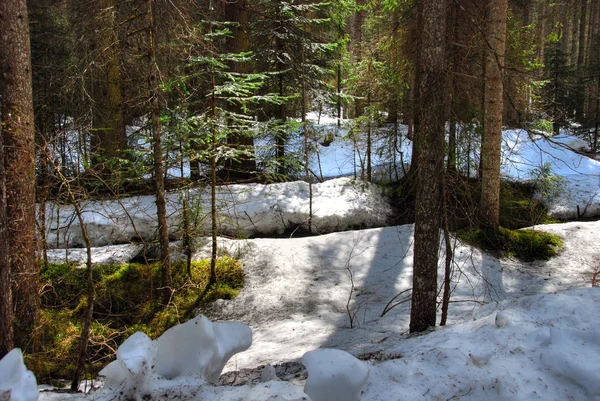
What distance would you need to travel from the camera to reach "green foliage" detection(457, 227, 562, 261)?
932cm

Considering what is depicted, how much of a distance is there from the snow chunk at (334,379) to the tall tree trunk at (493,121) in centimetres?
699

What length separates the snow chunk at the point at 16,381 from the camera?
293 cm

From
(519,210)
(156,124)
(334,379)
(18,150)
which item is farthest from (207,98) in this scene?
(519,210)

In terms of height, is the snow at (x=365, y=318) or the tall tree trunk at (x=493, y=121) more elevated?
the tall tree trunk at (x=493, y=121)

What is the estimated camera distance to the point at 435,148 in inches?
189

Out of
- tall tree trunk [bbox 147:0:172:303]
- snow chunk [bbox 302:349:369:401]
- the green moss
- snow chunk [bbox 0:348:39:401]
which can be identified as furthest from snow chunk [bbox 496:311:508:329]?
tall tree trunk [bbox 147:0:172:303]

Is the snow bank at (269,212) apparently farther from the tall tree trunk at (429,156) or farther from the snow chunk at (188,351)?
the snow chunk at (188,351)

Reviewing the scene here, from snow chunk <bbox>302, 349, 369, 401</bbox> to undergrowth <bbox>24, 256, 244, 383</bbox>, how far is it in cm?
409

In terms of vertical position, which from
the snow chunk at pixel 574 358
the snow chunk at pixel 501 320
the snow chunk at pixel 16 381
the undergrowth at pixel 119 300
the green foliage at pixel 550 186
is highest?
the green foliage at pixel 550 186

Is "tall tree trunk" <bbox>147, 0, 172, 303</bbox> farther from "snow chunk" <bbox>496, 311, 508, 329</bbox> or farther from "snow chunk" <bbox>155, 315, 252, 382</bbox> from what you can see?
"snow chunk" <bbox>496, 311, 508, 329</bbox>

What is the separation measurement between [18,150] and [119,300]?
132 inches

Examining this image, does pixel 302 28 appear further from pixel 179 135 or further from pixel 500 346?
pixel 500 346

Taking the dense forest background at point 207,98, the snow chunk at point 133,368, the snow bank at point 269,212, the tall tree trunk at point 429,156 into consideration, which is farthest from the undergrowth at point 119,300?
the tall tree trunk at point 429,156

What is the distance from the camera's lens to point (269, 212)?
1145 cm
